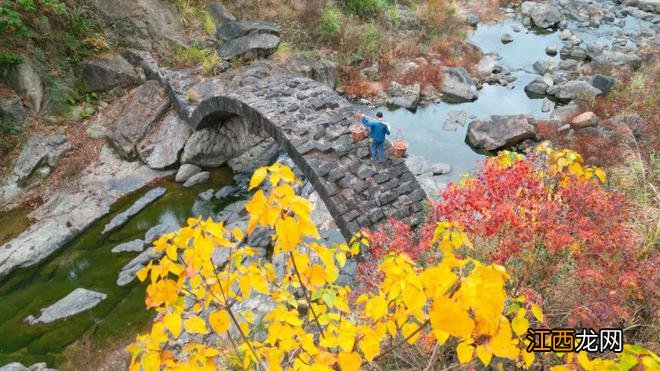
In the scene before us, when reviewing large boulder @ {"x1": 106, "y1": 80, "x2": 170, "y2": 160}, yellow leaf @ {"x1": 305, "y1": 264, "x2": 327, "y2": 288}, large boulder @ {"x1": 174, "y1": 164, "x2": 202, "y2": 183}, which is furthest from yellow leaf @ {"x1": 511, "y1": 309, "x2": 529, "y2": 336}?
large boulder @ {"x1": 106, "y1": 80, "x2": 170, "y2": 160}

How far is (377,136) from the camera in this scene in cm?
725

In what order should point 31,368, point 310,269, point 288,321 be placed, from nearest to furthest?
point 288,321, point 310,269, point 31,368

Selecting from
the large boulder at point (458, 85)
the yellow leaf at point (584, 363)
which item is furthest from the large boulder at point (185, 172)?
the yellow leaf at point (584, 363)

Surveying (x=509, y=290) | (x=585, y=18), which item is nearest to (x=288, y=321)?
(x=509, y=290)

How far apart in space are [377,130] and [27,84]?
352 inches

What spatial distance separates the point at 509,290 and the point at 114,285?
23.0ft

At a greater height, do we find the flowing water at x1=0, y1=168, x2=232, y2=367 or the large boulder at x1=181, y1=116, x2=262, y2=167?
the large boulder at x1=181, y1=116, x2=262, y2=167

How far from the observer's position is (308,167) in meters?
7.42

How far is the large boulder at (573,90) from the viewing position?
12252mm

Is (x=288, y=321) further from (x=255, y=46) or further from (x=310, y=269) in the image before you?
(x=255, y=46)

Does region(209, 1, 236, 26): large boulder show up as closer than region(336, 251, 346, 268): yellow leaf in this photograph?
No

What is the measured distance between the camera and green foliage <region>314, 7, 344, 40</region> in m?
14.0

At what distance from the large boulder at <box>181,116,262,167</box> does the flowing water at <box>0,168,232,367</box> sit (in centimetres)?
133

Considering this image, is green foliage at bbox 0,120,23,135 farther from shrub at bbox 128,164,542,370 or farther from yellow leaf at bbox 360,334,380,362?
yellow leaf at bbox 360,334,380,362
